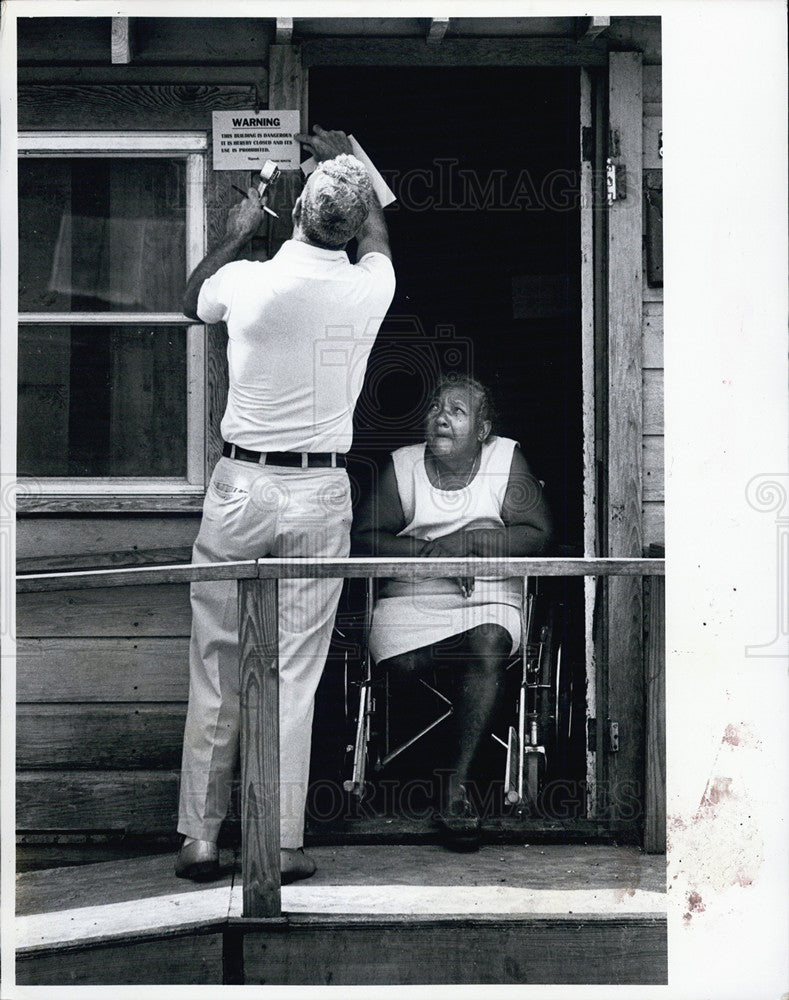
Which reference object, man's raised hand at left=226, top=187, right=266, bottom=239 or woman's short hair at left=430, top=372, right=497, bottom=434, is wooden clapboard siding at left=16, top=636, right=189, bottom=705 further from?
man's raised hand at left=226, top=187, right=266, bottom=239

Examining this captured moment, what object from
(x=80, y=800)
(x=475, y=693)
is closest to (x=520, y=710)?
(x=475, y=693)

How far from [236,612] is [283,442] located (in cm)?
61

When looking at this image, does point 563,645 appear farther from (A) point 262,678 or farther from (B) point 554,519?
(A) point 262,678

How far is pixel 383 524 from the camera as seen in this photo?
184 inches

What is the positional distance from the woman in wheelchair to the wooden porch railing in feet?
2.20

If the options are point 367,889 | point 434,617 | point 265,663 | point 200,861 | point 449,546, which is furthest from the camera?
point 449,546

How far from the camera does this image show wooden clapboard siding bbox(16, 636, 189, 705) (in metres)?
4.55

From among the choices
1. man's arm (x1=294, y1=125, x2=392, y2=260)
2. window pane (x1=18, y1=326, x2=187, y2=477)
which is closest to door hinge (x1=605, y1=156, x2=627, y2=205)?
man's arm (x1=294, y1=125, x2=392, y2=260)

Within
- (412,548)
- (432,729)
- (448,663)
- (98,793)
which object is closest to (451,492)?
(412,548)

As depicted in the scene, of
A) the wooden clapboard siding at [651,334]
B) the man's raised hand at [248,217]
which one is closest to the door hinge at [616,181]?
the wooden clapboard siding at [651,334]

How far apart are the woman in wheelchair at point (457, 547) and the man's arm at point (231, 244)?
2.94ft

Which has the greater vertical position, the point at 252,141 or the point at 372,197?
the point at 252,141

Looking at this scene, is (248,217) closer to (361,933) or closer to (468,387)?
(468,387)

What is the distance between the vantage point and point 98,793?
14.9 ft
